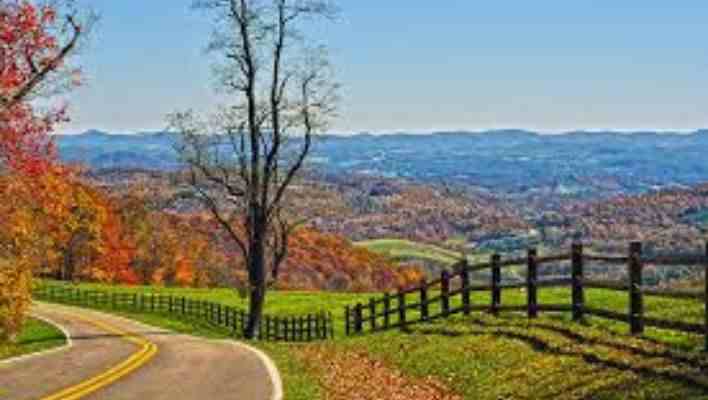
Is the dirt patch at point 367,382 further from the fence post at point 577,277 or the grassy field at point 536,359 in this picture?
the fence post at point 577,277

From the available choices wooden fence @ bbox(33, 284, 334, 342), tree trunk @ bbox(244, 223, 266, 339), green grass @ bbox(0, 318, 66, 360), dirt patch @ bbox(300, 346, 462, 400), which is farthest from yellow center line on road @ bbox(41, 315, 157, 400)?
wooden fence @ bbox(33, 284, 334, 342)

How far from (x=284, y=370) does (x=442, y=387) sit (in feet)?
20.3

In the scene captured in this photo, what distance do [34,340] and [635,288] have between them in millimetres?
31311

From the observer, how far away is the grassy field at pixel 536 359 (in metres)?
16.8

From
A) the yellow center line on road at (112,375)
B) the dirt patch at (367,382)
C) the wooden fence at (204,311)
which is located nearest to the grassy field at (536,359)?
the dirt patch at (367,382)

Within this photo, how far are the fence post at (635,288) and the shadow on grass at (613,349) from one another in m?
0.33

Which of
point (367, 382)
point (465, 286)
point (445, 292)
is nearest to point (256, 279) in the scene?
point (445, 292)

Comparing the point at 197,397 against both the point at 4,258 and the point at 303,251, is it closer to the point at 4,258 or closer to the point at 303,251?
the point at 4,258

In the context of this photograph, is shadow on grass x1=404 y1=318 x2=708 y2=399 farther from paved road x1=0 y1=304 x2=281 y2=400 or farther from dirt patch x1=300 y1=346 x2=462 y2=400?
paved road x1=0 y1=304 x2=281 y2=400

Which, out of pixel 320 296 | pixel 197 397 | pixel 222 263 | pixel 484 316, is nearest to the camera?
pixel 197 397

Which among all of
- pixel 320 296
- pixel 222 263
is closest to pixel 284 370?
pixel 320 296

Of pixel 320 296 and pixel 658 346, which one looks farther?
pixel 320 296

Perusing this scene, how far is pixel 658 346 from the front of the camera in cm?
1878

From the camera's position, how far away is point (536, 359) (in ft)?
68.4
